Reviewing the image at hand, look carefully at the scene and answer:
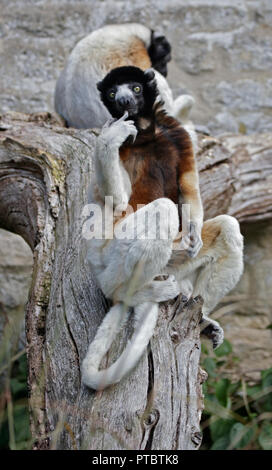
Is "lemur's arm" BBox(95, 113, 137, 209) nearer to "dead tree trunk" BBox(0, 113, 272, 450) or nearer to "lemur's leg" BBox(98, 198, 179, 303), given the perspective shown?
"lemur's leg" BBox(98, 198, 179, 303)

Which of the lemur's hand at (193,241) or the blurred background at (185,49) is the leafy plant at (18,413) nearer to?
the lemur's hand at (193,241)

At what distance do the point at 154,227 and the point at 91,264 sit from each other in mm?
480

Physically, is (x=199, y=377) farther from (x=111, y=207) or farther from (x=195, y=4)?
(x=195, y=4)

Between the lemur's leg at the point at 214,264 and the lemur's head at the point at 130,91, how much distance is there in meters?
0.79

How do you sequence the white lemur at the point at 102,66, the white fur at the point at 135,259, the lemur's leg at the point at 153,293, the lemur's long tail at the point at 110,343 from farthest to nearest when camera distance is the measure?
the white lemur at the point at 102,66 → the lemur's leg at the point at 153,293 → the white fur at the point at 135,259 → the lemur's long tail at the point at 110,343

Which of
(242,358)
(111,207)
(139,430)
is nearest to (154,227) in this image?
(111,207)

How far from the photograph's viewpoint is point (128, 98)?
3.42 m

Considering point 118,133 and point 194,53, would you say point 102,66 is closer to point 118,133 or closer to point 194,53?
point 194,53

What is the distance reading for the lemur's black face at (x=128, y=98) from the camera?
3420 millimetres

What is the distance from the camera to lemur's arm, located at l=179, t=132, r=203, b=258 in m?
3.32

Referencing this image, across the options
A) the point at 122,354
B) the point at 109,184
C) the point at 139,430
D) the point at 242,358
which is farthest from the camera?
the point at 242,358

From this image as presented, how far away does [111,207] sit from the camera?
3.27 metres

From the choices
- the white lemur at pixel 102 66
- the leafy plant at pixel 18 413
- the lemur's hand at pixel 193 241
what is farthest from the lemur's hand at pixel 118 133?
the white lemur at pixel 102 66
